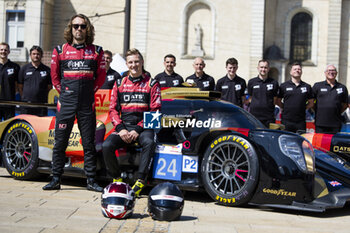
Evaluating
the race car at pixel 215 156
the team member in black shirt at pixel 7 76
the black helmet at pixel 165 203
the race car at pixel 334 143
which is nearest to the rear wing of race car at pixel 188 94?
the race car at pixel 215 156

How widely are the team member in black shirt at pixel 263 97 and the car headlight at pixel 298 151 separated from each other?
116 inches

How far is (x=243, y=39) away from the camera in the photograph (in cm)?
3450

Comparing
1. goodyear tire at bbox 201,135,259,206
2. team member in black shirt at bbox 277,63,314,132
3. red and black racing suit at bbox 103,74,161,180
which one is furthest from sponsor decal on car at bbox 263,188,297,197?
team member in black shirt at bbox 277,63,314,132

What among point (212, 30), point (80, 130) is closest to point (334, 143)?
point (80, 130)

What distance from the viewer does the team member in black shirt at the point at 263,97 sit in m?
9.12

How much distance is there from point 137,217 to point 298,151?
1915mm

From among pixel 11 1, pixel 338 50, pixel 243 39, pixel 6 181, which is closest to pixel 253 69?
pixel 243 39

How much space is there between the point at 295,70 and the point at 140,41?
86.6 feet

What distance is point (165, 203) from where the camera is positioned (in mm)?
5203

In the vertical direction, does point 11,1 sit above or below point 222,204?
above

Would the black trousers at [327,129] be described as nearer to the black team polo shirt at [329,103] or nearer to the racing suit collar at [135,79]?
the black team polo shirt at [329,103]

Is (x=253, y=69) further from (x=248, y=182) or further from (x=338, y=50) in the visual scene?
(x=248, y=182)

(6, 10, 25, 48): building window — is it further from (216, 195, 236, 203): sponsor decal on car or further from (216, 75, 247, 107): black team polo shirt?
(216, 195, 236, 203): sponsor decal on car

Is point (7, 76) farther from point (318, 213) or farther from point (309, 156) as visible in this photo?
point (318, 213)
